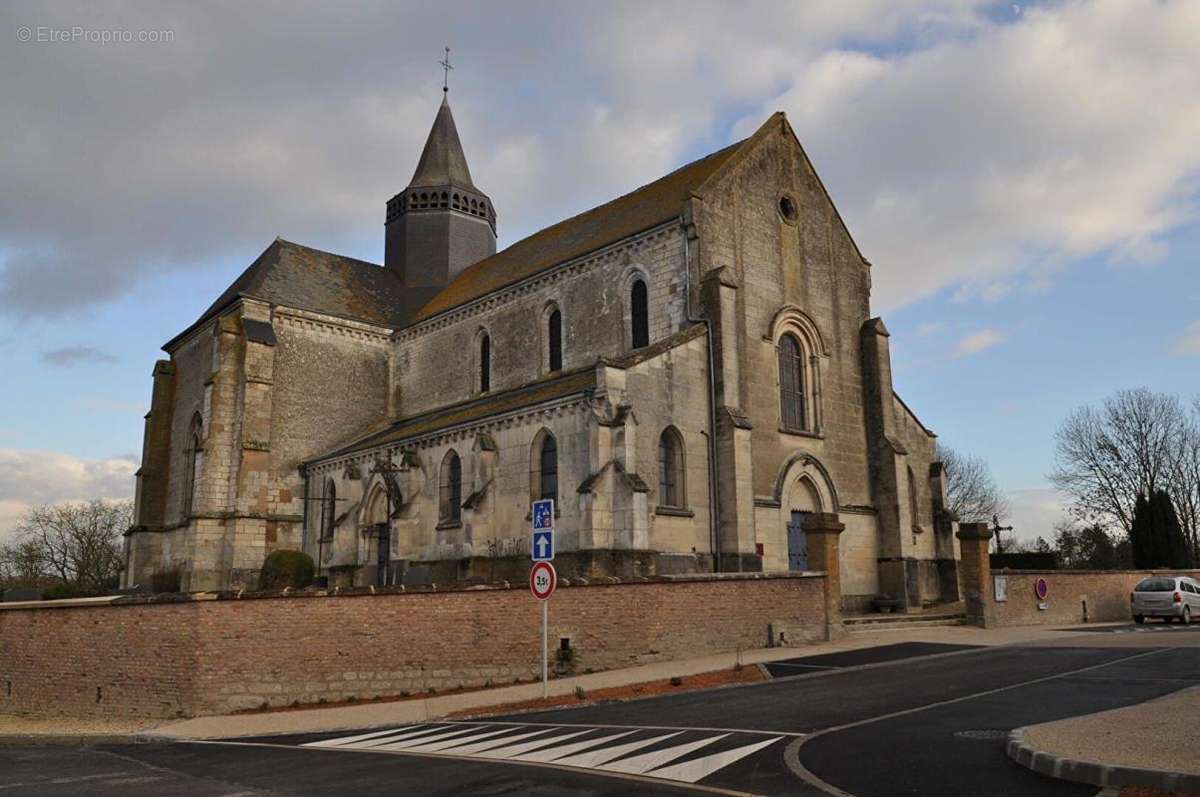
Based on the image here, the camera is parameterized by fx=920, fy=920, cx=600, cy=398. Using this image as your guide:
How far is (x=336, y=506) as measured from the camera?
31469mm

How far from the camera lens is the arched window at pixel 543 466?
24.3 m

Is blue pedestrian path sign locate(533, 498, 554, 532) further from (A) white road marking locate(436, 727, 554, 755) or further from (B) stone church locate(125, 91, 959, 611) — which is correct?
(B) stone church locate(125, 91, 959, 611)

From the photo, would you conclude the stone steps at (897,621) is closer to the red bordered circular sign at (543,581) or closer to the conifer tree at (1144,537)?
the red bordered circular sign at (543,581)

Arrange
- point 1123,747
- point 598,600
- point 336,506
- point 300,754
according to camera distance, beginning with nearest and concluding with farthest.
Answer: point 1123,747 → point 300,754 → point 598,600 → point 336,506

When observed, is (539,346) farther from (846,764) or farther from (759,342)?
(846,764)

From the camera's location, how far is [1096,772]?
7086 millimetres

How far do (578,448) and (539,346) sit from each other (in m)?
7.84

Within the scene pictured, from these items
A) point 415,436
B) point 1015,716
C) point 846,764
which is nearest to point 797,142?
point 415,436

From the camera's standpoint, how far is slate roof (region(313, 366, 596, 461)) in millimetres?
25062

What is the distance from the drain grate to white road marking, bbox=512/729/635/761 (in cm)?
367

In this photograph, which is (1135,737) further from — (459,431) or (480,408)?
(480,408)

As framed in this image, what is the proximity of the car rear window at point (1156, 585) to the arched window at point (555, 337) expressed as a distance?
61.5ft

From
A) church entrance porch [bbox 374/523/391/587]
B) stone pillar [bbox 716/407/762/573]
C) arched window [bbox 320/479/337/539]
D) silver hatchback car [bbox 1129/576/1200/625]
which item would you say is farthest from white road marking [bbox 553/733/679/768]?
arched window [bbox 320/479/337/539]

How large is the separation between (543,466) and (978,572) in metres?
11.7
